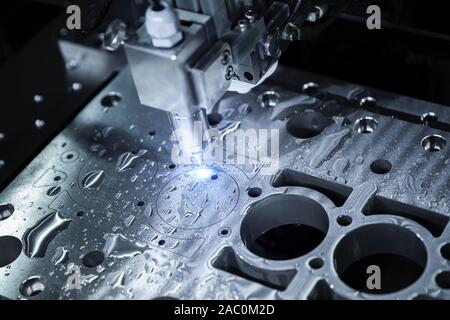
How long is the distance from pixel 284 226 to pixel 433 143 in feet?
1.18

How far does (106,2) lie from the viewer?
5.58 ft

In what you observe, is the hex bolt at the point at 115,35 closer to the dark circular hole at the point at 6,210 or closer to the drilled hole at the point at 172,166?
the drilled hole at the point at 172,166

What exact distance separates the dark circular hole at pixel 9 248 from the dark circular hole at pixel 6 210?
59 millimetres

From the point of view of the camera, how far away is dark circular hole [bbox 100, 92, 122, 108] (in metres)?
2.01

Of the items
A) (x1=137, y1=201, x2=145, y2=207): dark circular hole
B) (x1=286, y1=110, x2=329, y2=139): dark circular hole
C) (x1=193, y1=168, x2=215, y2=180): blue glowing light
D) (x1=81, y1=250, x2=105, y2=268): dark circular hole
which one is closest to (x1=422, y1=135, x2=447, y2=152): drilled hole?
(x1=286, y1=110, x2=329, y2=139): dark circular hole

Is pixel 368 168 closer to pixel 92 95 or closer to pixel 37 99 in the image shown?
pixel 92 95

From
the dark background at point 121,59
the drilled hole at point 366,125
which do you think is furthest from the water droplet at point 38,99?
the drilled hole at point 366,125

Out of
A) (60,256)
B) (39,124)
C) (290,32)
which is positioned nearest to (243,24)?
(290,32)

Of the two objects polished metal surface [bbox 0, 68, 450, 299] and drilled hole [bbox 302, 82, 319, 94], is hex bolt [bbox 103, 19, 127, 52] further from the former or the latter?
drilled hole [bbox 302, 82, 319, 94]

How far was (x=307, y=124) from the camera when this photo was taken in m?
1.88

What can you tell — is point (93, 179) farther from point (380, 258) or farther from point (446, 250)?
point (446, 250)

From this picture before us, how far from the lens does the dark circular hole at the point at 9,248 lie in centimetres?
171

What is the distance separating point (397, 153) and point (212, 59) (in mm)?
467
